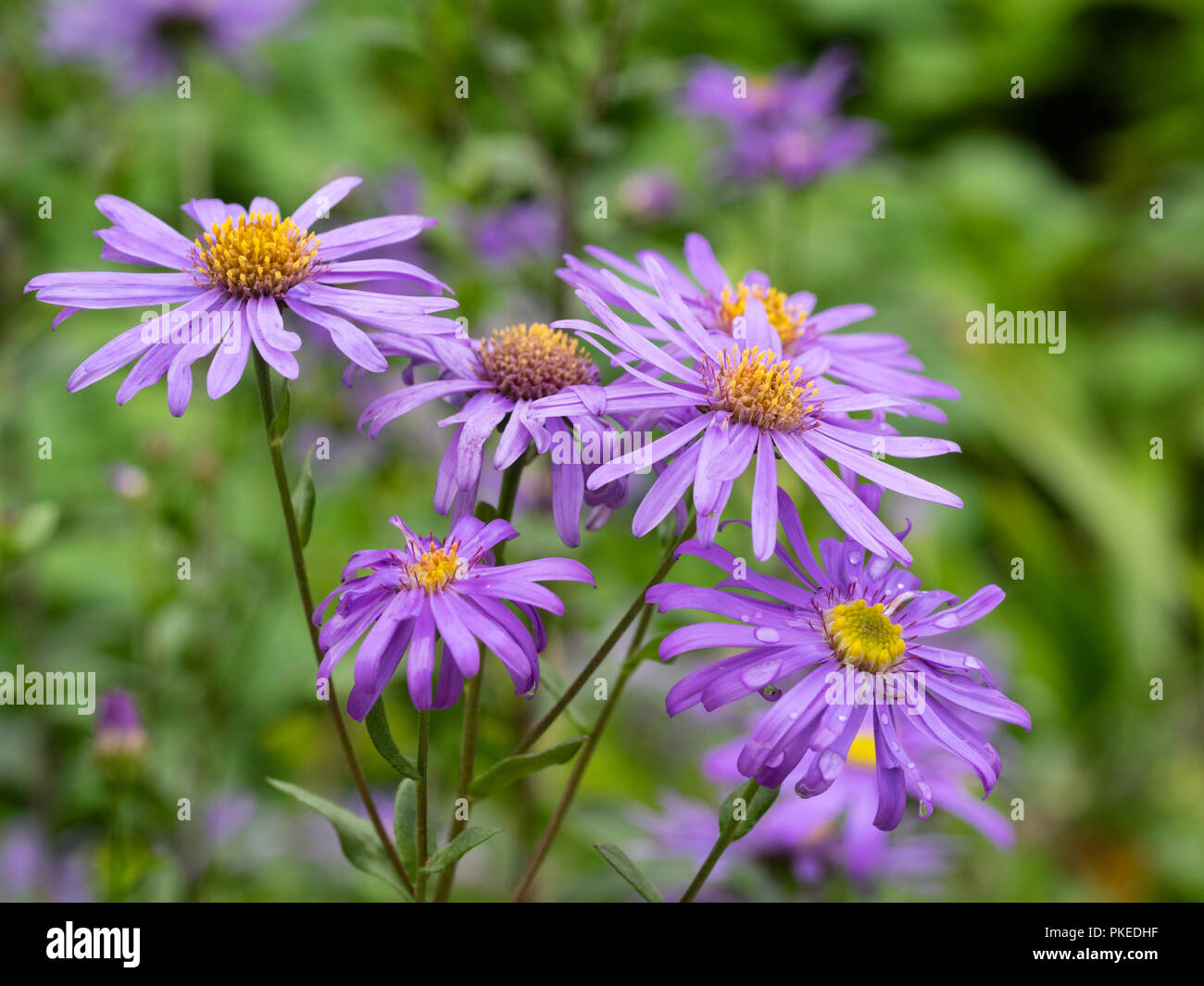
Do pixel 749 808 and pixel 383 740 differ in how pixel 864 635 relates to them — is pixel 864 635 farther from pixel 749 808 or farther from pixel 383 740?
pixel 383 740

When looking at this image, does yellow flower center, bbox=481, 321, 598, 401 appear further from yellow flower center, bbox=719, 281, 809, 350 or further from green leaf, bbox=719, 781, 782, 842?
green leaf, bbox=719, 781, 782, 842

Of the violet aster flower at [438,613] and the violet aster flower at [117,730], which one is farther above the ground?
the violet aster flower at [438,613]

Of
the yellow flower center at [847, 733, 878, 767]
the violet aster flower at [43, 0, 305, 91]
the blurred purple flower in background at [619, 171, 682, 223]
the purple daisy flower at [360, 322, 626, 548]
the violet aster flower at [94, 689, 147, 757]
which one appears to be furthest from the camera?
the violet aster flower at [43, 0, 305, 91]

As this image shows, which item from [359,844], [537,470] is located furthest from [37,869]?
[359,844]

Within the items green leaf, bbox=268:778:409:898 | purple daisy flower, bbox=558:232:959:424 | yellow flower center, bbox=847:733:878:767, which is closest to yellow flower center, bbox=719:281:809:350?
purple daisy flower, bbox=558:232:959:424

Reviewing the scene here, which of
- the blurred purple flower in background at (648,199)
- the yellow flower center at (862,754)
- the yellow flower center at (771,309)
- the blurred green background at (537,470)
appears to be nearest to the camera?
the yellow flower center at (771,309)

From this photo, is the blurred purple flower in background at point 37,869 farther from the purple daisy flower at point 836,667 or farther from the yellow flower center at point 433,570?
the purple daisy flower at point 836,667

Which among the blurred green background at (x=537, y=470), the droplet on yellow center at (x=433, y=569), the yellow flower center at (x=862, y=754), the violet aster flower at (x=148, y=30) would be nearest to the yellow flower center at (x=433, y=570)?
the droplet on yellow center at (x=433, y=569)
